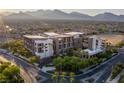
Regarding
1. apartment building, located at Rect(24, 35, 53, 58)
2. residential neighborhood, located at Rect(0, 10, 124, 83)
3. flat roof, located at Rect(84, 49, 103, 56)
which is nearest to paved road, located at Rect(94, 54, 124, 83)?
residential neighborhood, located at Rect(0, 10, 124, 83)

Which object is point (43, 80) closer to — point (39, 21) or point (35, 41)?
point (35, 41)

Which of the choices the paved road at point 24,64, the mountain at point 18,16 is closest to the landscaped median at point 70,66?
the paved road at point 24,64

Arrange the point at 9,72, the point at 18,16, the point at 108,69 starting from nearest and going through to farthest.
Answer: the point at 9,72 < the point at 108,69 < the point at 18,16

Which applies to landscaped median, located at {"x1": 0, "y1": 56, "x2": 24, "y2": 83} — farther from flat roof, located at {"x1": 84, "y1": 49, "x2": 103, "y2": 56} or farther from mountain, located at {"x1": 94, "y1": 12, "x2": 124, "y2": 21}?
mountain, located at {"x1": 94, "y1": 12, "x2": 124, "y2": 21}

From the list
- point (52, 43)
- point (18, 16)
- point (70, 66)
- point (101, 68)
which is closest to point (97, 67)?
point (101, 68)

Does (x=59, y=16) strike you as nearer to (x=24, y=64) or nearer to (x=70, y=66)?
(x=70, y=66)
